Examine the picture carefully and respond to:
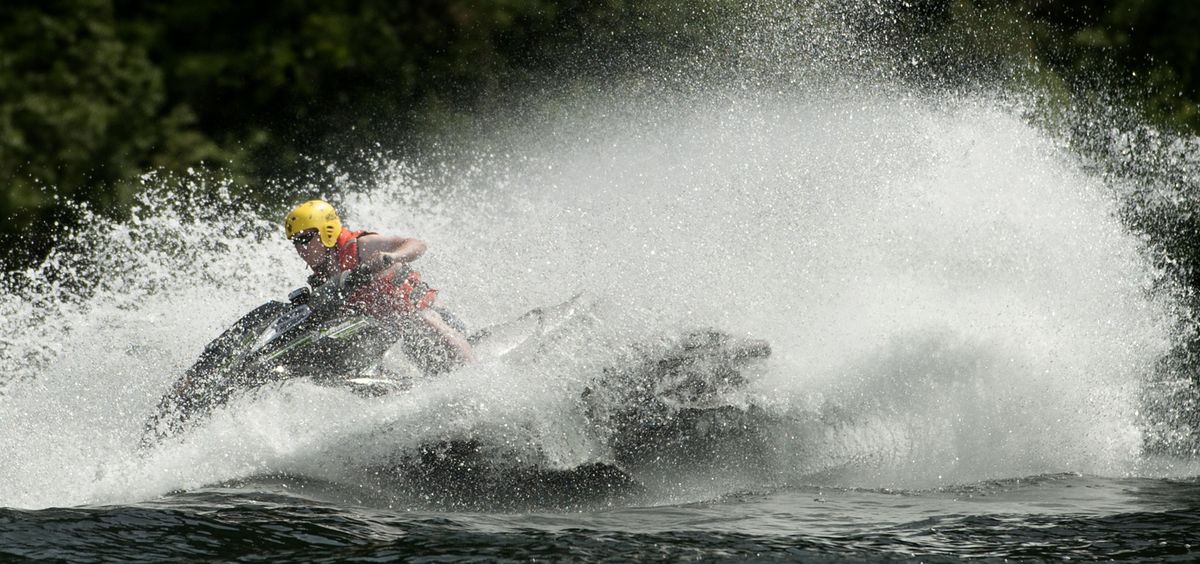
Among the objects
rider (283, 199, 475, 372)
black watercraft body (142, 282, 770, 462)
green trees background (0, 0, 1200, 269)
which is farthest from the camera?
green trees background (0, 0, 1200, 269)

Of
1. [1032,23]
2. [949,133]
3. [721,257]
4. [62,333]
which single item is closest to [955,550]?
[721,257]

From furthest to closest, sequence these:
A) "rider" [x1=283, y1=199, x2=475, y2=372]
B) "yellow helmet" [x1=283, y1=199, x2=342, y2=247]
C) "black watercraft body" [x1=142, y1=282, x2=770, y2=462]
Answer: "yellow helmet" [x1=283, y1=199, x2=342, y2=247], "rider" [x1=283, y1=199, x2=475, y2=372], "black watercraft body" [x1=142, y1=282, x2=770, y2=462]

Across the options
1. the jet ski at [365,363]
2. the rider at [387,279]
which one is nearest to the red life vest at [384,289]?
the rider at [387,279]

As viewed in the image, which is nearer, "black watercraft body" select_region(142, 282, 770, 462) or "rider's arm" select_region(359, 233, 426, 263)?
"black watercraft body" select_region(142, 282, 770, 462)

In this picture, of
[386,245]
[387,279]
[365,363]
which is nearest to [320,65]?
[386,245]

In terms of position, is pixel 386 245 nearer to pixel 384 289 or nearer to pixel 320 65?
pixel 384 289

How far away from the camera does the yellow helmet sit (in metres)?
7.98

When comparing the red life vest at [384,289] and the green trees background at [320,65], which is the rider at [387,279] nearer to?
the red life vest at [384,289]

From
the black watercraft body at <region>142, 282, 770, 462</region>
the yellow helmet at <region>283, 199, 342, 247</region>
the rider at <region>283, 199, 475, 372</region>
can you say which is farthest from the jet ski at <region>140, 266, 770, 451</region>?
the yellow helmet at <region>283, 199, 342, 247</region>

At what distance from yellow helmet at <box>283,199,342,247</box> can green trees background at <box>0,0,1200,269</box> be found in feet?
29.2

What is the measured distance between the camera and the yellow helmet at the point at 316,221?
798cm

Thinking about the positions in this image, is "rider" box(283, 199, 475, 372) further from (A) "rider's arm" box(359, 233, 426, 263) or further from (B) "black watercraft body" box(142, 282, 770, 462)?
(B) "black watercraft body" box(142, 282, 770, 462)

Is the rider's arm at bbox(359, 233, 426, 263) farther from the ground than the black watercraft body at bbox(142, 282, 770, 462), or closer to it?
farther from the ground

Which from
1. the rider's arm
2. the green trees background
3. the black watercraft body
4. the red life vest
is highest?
the green trees background
